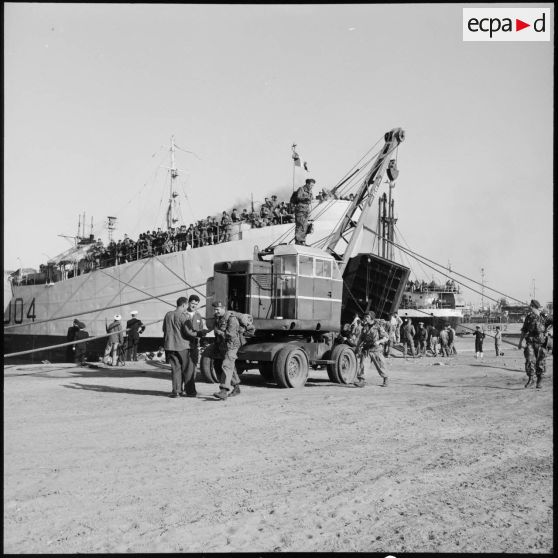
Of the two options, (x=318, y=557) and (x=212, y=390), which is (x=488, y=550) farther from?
(x=212, y=390)

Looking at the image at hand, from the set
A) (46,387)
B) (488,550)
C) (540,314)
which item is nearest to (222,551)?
(488,550)

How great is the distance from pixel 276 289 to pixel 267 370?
1779 mm

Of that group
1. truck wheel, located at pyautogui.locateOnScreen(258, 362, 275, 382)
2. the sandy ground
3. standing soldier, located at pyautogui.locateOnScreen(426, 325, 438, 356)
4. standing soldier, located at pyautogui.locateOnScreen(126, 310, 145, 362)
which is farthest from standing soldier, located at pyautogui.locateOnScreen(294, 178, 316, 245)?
standing soldier, located at pyautogui.locateOnScreen(426, 325, 438, 356)

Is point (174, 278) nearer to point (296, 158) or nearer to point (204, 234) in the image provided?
point (204, 234)

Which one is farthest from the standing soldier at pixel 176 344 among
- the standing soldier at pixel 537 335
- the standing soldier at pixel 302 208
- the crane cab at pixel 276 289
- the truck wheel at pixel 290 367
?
the standing soldier at pixel 302 208

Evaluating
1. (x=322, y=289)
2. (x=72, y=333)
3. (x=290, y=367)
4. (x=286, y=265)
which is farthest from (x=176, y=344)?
(x=72, y=333)

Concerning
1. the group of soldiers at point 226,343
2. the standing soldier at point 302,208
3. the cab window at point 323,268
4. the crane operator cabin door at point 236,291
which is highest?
the standing soldier at point 302,208

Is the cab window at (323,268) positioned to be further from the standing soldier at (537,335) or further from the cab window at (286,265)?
the standing soldier at (537,335)

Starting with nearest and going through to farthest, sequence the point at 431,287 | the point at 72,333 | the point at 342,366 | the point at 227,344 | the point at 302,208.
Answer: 1. the point at 227,344
2. the point at 342,366
3. the point at 302,208
4. the point at 72,333
5. the point at 431,287

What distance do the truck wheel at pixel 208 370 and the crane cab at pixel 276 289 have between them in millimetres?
894

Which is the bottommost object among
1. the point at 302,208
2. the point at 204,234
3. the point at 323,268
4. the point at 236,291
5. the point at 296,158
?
the point at 236,291

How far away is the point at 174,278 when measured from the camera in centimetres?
2408

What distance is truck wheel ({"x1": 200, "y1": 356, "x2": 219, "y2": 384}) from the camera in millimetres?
11383

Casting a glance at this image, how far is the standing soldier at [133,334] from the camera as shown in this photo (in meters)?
16.4
